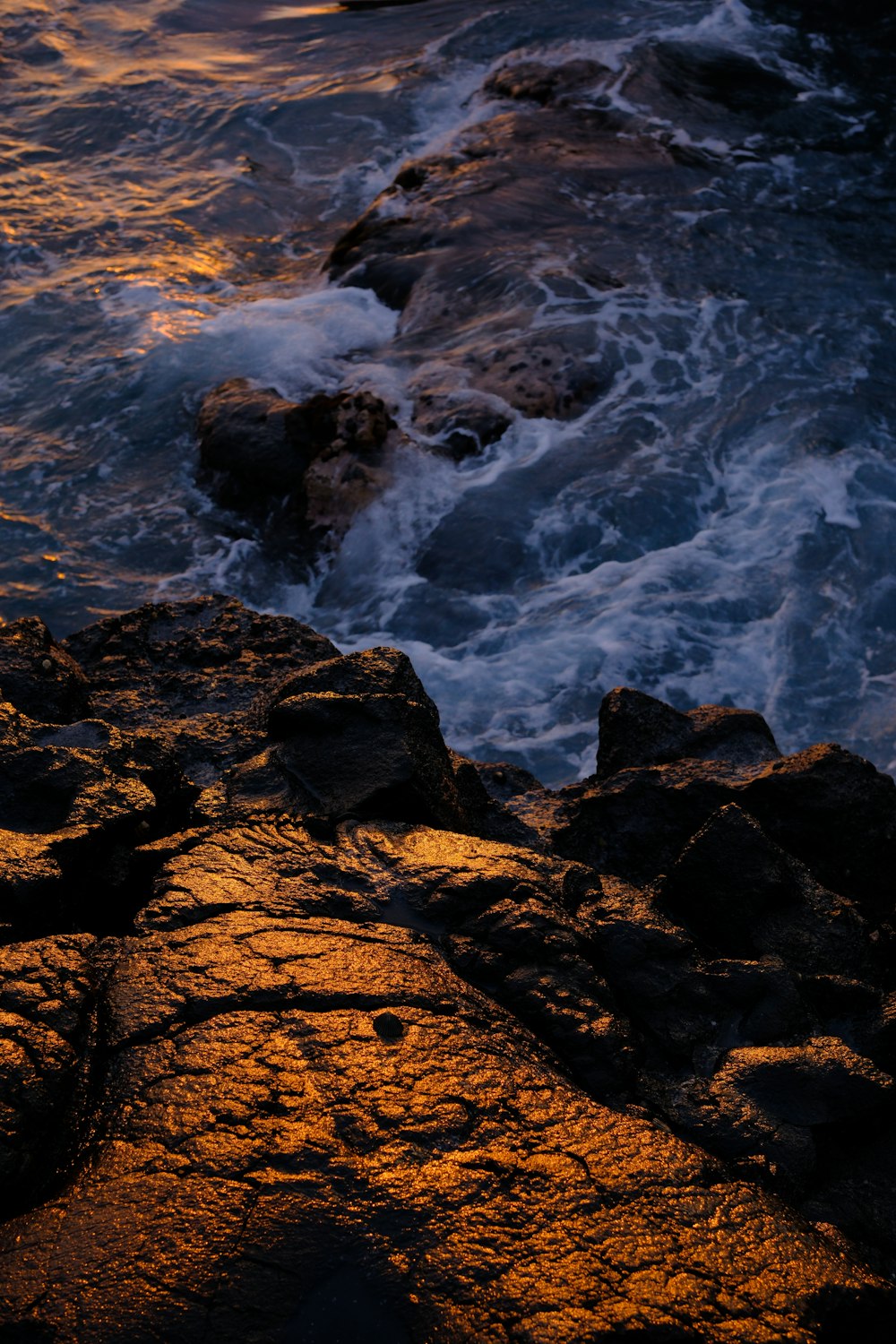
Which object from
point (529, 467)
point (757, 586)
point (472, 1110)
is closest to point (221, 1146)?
point (472, 1110)

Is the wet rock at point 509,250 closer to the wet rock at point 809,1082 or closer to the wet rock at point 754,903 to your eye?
the wet rock at point 754,903

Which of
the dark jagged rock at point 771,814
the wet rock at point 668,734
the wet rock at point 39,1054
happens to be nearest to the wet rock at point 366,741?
the dark jagged rock at point 771,814

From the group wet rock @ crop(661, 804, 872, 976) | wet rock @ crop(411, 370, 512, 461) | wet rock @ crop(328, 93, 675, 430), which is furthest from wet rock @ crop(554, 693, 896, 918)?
wet rock @ crop(328, 93, 675, 430)

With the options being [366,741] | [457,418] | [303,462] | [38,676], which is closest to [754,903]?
[366,741]

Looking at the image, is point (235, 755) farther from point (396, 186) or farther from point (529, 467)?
point (396, 186)

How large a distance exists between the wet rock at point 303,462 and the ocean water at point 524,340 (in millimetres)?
207

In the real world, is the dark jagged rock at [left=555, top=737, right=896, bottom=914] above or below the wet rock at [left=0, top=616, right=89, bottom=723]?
below

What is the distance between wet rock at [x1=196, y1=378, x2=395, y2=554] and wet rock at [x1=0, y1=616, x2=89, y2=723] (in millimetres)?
3704

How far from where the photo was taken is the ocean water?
7.53 m

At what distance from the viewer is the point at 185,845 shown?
12.2 feet

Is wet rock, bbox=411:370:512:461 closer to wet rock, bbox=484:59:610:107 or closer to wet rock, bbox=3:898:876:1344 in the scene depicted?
wet rock, bbox=484:59:610:107

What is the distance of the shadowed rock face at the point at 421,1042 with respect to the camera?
237 centimetres

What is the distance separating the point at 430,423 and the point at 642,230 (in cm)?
377

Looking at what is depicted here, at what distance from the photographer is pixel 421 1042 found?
116 inches
